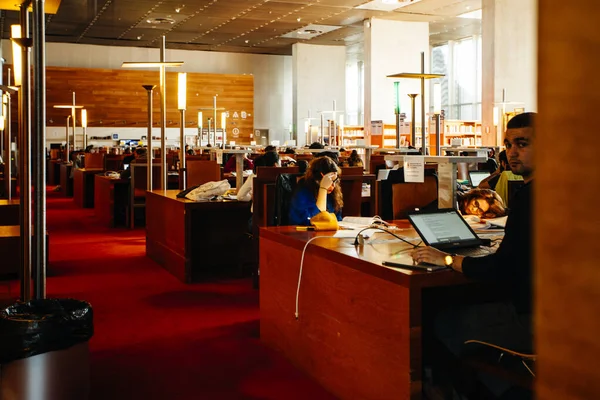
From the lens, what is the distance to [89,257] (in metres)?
7.26

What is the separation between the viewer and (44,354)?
2.52 meters

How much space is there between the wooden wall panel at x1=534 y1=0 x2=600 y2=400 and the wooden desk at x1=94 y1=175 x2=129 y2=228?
9.70 metres

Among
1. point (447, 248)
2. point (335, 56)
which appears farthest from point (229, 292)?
point (335, 56)

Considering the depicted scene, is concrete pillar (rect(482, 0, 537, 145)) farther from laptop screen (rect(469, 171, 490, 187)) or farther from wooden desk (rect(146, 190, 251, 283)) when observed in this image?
wooden desk (rect(146, 190, 251, 283))

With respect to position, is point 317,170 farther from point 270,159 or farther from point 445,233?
point 270,159

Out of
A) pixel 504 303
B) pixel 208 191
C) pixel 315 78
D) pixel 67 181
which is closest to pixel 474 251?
pixel 504 303

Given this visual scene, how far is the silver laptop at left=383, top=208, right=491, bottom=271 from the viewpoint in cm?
287

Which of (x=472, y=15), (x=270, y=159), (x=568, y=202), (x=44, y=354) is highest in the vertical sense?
(x=472, y=15)

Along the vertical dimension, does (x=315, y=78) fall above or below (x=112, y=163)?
above

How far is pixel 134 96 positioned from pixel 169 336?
21481 millimetres

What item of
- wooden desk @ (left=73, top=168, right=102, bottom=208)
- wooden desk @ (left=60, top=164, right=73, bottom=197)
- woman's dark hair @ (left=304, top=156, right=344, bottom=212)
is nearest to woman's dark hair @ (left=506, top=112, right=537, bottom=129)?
woman's dark hair @ (left=304, top=156, right=344, bottom=212)

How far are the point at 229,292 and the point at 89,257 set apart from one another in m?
2.45

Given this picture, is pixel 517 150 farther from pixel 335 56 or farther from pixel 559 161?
pixel 335 56

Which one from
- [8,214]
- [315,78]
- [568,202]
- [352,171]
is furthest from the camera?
[315,78]
